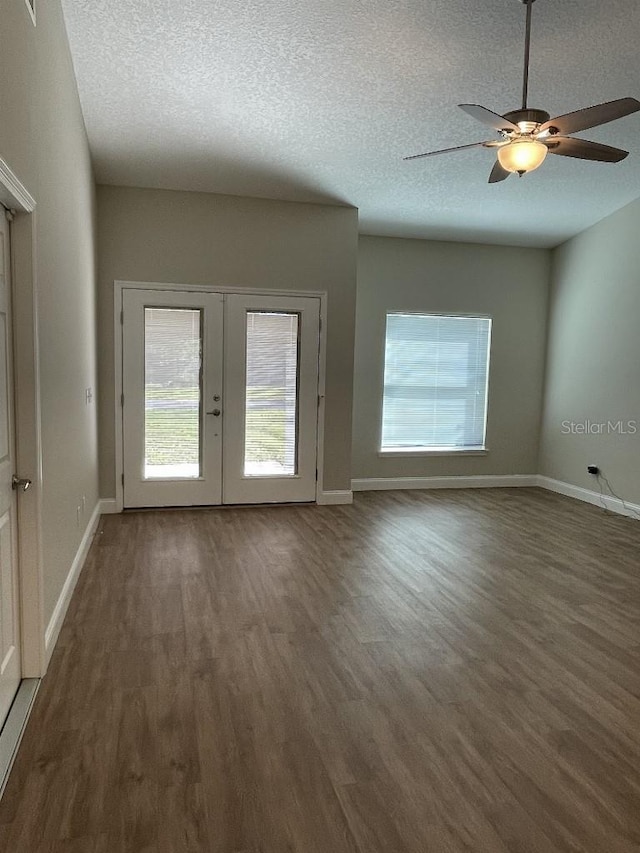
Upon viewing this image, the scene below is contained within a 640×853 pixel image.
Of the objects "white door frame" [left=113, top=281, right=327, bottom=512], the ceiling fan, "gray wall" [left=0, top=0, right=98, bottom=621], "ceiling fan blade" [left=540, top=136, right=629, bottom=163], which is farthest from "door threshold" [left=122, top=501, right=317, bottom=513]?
"ceiling fan blade" [left=540, top=136, right=629, bottom=163]

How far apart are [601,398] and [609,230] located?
1753mm

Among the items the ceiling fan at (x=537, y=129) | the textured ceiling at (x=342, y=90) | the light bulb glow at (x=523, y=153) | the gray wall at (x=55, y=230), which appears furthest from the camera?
the textured ceiling at (x=342, y=90)

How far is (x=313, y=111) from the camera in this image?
418 cm

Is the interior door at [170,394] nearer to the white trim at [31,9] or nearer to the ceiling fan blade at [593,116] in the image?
the white trim at [31,9]

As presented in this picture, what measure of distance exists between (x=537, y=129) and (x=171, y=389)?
382cm

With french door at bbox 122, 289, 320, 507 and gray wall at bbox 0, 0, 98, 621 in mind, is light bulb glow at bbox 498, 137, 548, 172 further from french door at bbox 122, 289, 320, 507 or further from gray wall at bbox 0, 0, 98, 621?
french door at bbox 122, 289, 320, 507

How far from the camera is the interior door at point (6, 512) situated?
225cm

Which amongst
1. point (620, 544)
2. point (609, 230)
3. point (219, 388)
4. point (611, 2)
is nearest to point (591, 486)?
point (620, 544)

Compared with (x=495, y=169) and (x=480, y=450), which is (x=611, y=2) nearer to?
(x=495, y=169)

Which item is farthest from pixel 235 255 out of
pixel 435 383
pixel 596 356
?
pixel 596 356

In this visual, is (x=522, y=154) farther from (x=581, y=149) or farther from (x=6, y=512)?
(x=6, y=512)

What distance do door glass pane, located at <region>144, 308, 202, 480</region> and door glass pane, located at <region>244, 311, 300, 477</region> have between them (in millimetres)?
500
